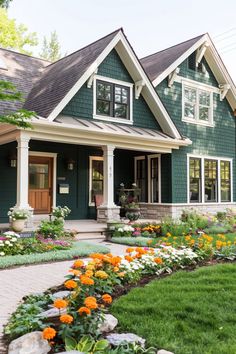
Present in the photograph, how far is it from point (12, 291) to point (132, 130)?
28.3 feet

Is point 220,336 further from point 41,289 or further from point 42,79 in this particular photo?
point 42,79

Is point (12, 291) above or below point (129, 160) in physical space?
below

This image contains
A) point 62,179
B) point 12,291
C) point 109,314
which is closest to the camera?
point 109,314

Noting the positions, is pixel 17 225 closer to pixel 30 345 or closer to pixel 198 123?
pixel 30 345

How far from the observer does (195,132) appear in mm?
15828

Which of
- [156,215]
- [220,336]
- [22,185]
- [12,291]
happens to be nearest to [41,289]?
[12,291]

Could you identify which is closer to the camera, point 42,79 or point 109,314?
point 109,314

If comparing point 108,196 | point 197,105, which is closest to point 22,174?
point 108,196

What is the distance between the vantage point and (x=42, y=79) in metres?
14.1

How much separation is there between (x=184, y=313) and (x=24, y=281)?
2.80m

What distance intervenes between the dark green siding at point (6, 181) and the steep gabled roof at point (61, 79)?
1.54 m

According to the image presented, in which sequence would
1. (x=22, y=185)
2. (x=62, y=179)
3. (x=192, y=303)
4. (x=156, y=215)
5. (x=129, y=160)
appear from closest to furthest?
(x=192, y=303) → (x=22, y=185) → (x=62, y=179) → (x=156, y=215) → (x=129, y=160)

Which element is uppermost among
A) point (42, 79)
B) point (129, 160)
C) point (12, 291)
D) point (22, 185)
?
point (42, 79)

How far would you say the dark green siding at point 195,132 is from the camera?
14.5 m
